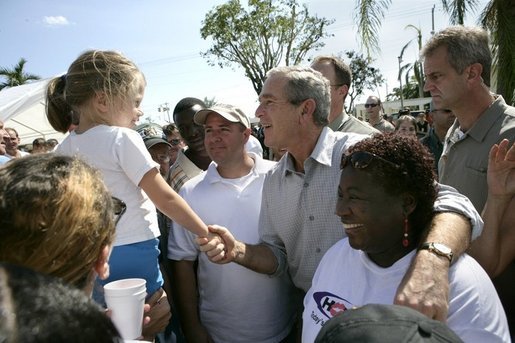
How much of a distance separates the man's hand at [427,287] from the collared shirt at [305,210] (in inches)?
35.2

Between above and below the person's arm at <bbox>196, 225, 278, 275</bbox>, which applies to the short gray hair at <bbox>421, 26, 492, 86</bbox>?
above

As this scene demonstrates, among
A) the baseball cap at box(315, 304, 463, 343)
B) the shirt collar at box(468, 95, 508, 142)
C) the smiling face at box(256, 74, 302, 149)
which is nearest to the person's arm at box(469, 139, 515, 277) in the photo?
the shirt collar at box(468, 95, 508, 142)

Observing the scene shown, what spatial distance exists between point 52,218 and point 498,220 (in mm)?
2135

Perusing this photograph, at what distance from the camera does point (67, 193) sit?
3.77ft

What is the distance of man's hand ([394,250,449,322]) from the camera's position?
147 cm

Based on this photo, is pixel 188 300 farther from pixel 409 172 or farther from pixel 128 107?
pixel 409 172

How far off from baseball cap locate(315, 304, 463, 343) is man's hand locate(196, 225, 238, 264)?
1475 millimetres

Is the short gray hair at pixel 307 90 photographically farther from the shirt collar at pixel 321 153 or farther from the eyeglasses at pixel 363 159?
the eyeglasses at pixel 363 159

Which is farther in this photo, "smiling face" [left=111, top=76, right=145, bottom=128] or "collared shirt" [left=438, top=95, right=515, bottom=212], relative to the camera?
"collared shirt" [left=438, top=95, right=515, bottom=212]

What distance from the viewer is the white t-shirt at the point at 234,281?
2.91m

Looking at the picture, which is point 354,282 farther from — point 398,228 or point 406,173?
point 406,173

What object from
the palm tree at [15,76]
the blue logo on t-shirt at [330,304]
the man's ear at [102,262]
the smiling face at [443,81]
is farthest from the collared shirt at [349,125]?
the palm tree at [15,76]

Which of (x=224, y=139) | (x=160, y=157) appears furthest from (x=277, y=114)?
(x=160, y=157)

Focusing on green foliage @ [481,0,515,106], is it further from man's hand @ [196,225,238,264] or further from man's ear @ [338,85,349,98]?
man's hand @ [196,225,238,264]
